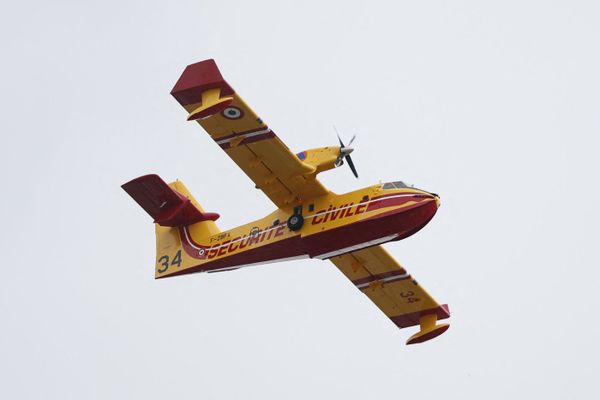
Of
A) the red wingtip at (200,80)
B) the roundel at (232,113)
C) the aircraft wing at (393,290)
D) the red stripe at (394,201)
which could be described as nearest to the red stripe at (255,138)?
the roundel at (232,113)

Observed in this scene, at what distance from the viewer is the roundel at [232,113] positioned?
1379 inches

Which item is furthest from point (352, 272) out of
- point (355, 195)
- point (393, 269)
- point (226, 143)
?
point (226, 143)

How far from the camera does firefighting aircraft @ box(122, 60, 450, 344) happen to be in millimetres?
35188

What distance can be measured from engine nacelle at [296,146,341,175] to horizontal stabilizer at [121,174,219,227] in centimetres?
503

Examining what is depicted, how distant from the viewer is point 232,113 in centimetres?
3519

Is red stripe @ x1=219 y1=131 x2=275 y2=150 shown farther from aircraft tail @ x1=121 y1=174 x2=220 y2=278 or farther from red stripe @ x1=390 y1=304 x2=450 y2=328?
red stripe @ x1=390 y1=304 x2=450 y2=328

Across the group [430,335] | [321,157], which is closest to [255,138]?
[321,157]

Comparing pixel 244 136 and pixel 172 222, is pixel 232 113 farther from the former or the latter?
pixel 172 222

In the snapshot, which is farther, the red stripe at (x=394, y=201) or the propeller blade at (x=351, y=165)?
the propeller blade at (x=351, y=165)

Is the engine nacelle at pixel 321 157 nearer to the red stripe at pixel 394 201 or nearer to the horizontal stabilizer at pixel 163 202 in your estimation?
the red stripe at pixel 394 201

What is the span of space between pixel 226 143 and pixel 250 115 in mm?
1429

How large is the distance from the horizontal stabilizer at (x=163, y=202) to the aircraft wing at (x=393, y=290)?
16.6 ft

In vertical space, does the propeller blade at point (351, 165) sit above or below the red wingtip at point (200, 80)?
below

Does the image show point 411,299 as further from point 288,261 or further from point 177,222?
point 177,222
